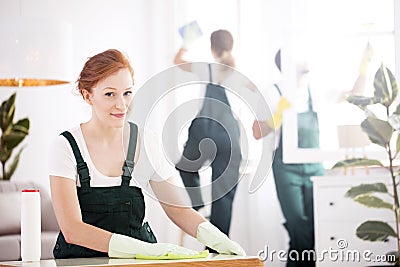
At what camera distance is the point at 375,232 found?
4406 mm

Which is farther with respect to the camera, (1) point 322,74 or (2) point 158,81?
(2) point 158,81

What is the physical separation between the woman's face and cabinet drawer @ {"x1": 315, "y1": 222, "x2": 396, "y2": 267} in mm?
2727

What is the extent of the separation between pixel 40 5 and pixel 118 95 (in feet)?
11.5

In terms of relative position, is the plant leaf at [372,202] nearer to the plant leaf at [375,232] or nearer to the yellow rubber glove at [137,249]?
the plant leaf at [375,232]

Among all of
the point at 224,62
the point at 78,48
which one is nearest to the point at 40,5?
the point at 78,48

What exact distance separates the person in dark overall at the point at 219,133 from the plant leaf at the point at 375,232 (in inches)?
44.1

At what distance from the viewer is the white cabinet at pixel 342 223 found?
15.6 ft

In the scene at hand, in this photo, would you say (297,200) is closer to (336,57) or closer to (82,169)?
(336,57)

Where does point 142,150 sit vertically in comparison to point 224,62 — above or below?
below

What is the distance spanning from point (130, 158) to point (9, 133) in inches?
124

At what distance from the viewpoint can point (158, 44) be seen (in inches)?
234

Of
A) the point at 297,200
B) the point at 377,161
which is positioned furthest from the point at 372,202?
the point at 297,200

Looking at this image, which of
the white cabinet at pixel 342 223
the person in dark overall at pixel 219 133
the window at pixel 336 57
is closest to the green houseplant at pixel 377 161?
the white cabinet at pixel 342 223

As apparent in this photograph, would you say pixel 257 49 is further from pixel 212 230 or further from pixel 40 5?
pixel 212 230
